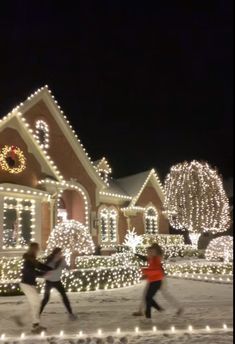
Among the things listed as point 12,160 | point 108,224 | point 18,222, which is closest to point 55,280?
point 18,222

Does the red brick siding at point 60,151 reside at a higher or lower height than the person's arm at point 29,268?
higher

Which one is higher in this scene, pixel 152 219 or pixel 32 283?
pixel 152 219

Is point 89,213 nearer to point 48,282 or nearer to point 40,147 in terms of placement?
point 40,147

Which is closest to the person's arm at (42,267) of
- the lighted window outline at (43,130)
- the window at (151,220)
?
the lighted window outline at (43,130)

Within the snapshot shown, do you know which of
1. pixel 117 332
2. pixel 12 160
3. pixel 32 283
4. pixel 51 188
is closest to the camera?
pixel 117 332

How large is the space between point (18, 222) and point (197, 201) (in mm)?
17164

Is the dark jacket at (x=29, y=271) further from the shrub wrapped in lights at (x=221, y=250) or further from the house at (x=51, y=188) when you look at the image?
the shrub wrapped in lights at (x=221, y=250)

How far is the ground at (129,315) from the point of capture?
295 inches

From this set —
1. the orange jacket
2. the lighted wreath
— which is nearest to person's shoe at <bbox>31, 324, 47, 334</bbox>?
the orange jacket

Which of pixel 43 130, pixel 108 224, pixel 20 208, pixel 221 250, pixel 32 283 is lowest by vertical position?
pixel 32 283

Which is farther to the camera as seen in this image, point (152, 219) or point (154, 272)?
point (152, 219)

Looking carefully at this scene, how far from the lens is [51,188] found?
2091 cm

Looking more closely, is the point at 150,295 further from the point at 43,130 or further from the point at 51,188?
the point at 43,130

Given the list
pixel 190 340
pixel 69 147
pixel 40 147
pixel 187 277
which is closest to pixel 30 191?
pixel 40 147
